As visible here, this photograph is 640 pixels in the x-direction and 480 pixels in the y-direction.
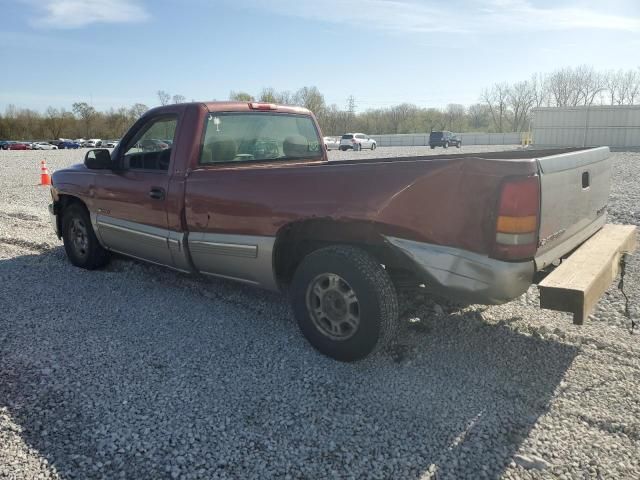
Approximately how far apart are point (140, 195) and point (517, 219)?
11.4ft

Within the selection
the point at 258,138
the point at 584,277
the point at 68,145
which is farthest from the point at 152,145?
the point at 68,145

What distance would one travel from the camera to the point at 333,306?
11.8ft

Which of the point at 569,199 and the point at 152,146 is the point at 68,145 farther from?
the point at 569,199

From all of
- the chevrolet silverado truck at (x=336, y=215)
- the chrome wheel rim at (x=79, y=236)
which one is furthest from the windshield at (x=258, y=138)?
the chrome wheel rim at (x=79, y=236)

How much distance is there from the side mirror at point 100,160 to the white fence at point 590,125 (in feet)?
129

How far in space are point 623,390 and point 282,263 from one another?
2.49m

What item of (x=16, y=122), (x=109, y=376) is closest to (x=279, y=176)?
(x=109, y=376)

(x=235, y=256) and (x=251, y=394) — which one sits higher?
(x=235, y=256)

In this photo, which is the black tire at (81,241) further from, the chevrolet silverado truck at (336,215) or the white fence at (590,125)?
the white fence at (590,125)

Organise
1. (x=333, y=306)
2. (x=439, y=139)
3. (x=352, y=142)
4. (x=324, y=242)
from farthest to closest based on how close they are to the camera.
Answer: (x=439, y=139) → (x=352, y=142) → (x=324, y=242) → (x=333, y=306)

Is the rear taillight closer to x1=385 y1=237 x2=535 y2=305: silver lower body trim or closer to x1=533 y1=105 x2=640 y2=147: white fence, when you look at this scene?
x1=385 y1=237 x2=535 y2=305: silver lower body trim

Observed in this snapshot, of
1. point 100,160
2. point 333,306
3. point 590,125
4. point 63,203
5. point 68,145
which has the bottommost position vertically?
point 333,306

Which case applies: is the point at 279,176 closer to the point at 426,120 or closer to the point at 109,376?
the point at 109,376

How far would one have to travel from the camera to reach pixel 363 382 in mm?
3354
